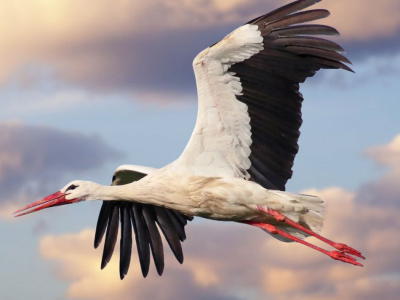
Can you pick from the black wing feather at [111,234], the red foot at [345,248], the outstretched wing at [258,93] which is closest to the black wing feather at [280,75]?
the outstretched wing at [258,93]

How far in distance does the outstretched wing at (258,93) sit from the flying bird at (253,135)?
0.01 m

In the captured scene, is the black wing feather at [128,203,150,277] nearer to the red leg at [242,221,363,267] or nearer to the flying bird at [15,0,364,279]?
the flying bird at [15,0,364,279]

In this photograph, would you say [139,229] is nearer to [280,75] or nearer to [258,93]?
[258,93]

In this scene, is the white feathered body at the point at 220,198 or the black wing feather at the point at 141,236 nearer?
the white feathered body at the point at 220,198

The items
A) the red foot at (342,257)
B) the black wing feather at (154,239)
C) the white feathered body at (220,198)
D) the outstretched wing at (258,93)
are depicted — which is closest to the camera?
the outstretched wing at (258,93)

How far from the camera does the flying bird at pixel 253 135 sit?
538 inches

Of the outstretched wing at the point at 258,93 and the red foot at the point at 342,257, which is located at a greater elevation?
the outstretched wing at the point at 258,93

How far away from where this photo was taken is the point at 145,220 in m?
16.1

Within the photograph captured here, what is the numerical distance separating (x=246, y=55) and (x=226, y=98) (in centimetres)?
59

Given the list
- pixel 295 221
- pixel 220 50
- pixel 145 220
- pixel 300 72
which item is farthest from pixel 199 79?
pixel 145 220

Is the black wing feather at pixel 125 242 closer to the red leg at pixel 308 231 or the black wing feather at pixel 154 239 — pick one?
the black wing feather at pixel 154 239

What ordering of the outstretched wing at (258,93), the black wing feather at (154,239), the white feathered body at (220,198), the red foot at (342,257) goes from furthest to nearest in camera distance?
the black wing feather at (154,239) < the red foot at (342,257) < the white feathered body at (220,198) < the outstretched wing at (258,93)

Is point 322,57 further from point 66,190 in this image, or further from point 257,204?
point 66,190

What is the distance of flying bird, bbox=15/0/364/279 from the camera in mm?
13672
